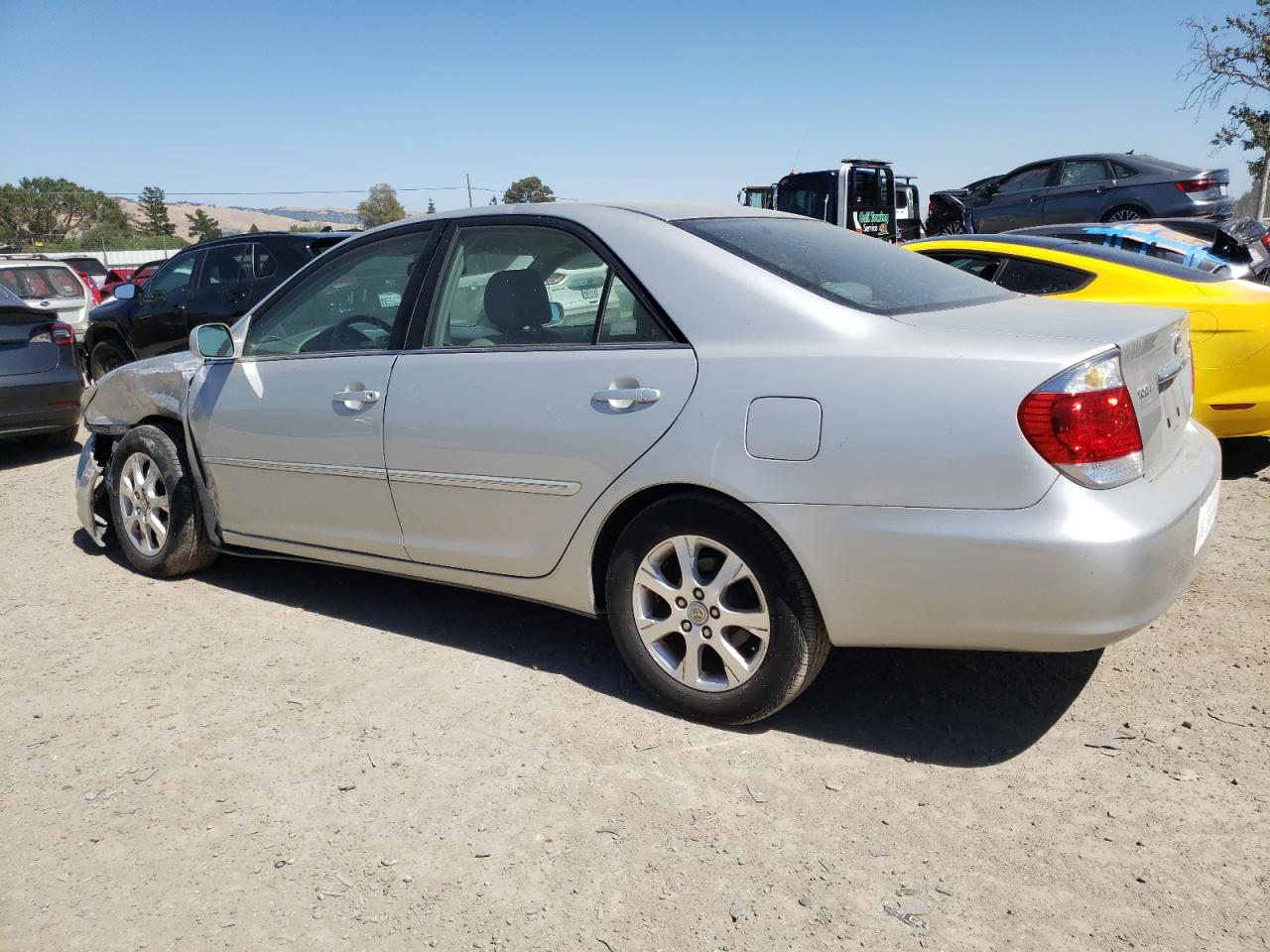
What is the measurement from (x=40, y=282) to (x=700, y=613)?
13.2 metres

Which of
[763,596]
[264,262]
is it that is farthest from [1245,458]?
[264,262]

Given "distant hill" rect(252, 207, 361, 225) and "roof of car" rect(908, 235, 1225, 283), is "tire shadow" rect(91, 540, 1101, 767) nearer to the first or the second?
"roof of car" rect(908, 235, 1225, 283)

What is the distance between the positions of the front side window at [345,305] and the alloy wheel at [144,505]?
2.89ft

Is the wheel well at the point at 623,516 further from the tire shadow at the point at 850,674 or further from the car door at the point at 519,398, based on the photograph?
the tire shadow at the point at 850,674

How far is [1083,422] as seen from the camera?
2.65 metres

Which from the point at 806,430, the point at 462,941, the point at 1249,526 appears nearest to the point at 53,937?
the point at 462,941

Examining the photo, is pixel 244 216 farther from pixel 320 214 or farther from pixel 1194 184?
pixel 1194 184

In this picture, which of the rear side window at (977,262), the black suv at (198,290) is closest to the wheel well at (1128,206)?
the rear side window at (977,262)

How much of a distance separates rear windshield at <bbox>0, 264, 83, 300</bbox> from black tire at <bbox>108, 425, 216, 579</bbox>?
32.0ft

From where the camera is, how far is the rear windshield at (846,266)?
126 inches

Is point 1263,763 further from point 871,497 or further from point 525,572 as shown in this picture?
point 525,572

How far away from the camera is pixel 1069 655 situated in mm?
3699

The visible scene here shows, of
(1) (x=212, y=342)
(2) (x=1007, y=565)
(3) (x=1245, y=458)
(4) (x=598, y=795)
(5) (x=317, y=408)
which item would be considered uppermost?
(1) (x=212, y=342)

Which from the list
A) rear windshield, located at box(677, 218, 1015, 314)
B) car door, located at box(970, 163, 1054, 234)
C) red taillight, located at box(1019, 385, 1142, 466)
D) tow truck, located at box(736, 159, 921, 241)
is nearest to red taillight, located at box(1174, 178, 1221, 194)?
car door, located at box(970, 163, 1054, 234)
